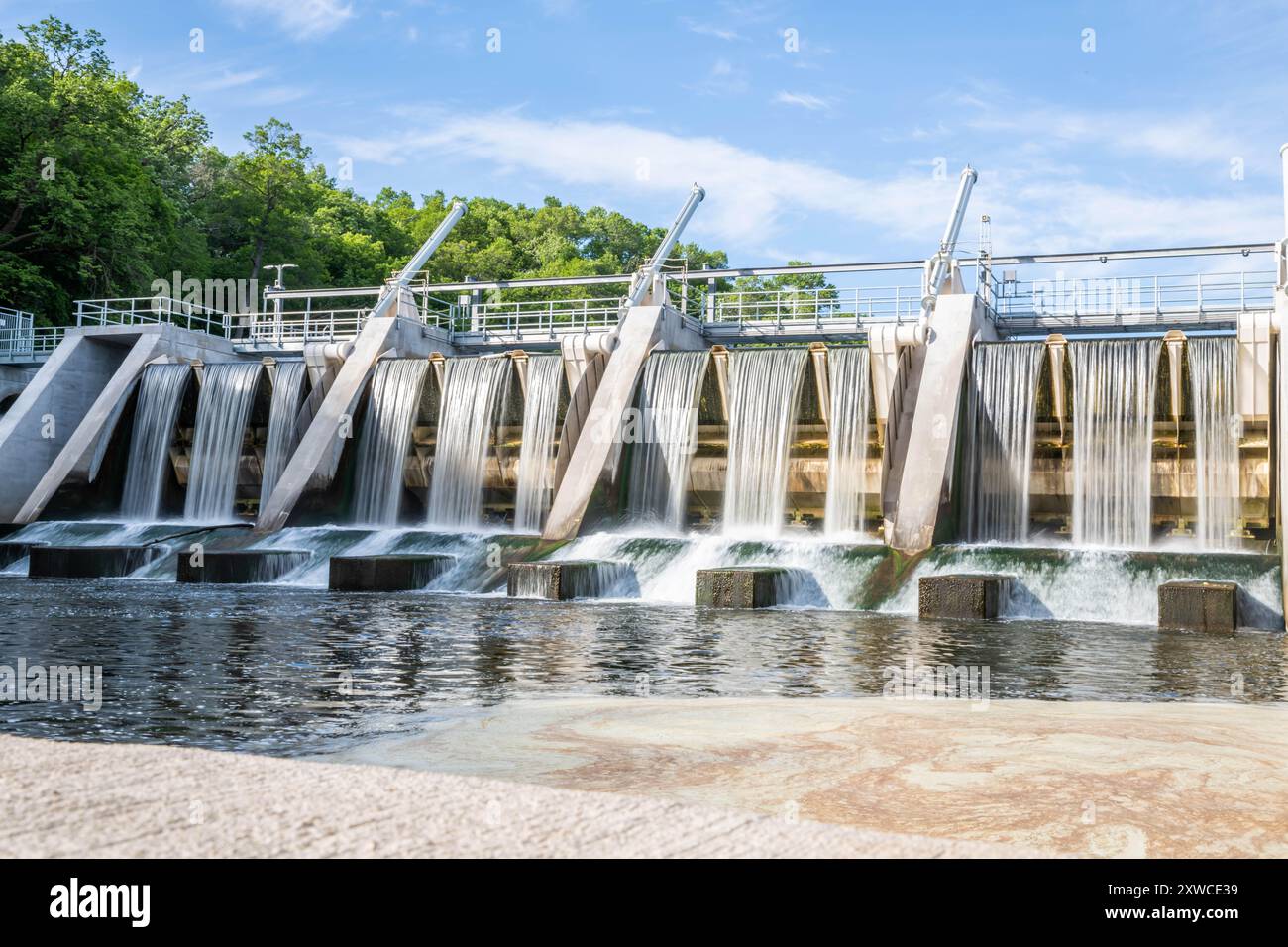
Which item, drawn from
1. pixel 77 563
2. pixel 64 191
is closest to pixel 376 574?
pixel 77 563

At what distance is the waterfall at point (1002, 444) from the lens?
69.1ft

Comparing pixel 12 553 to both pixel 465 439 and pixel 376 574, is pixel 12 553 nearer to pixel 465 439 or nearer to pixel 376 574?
pixel 376 574

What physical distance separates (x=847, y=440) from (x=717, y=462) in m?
2.75

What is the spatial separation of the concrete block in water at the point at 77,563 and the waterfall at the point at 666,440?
9.67 m

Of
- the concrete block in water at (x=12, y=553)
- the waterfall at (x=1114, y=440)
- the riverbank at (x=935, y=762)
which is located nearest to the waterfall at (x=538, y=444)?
the concrete block in water at (x=12, y=553)

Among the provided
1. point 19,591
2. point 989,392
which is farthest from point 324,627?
point 989,392

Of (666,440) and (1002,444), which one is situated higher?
(666,440)

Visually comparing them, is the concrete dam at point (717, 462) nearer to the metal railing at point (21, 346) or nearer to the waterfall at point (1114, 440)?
the waterfall at point (1114, 440)

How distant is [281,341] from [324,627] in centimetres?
2643

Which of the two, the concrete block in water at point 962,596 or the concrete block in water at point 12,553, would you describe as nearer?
the concrete block in water at point 962,596

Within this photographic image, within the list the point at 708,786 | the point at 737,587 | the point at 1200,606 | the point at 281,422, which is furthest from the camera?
the point at 281,422

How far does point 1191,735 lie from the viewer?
6543mm

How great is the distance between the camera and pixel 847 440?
2247 cm

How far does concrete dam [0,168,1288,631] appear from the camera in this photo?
691 inches
